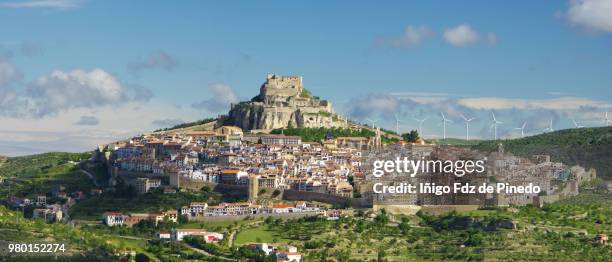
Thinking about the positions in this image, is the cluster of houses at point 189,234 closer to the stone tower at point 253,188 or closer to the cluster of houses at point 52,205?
the cluster of houses at point 52,205

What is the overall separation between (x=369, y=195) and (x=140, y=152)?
51.1 feet

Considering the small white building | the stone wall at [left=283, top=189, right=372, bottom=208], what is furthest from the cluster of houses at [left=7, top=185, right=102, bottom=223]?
the stone wall at [left=283, top=189, right=372, bottom=208]

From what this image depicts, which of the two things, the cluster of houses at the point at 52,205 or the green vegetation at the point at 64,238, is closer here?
the green vegetation at the point at 64,238

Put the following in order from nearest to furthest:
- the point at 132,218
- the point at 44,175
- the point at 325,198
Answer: the point at 132,218
the point at 325,198
the point at 44,175

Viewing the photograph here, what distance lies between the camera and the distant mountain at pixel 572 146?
286ft

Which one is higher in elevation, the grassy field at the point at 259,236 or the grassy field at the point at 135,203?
the grassy field at the point at 135,203

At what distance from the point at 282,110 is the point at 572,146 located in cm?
1693

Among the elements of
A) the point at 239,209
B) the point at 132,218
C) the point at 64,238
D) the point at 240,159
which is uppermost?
the point at 240,159

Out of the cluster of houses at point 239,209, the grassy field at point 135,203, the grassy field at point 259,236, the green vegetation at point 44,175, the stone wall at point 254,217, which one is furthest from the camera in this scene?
the green vegetation at point 44,175

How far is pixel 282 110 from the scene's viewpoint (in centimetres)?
8981

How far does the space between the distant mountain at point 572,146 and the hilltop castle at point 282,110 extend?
29.9 ft

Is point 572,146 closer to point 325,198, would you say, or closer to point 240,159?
point 240,159

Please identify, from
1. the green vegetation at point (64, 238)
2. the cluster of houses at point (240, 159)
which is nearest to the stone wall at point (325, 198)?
the cluster of houses at point (240, 159)

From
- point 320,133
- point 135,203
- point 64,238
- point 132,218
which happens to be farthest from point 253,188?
point 320,133
